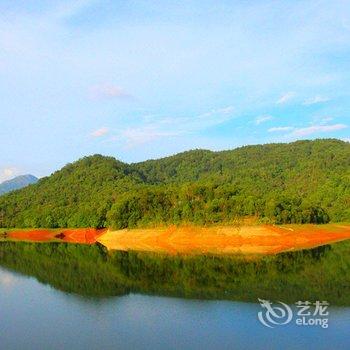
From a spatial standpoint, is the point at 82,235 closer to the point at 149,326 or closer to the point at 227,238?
the point at 227,238

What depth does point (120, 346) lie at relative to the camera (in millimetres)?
27422

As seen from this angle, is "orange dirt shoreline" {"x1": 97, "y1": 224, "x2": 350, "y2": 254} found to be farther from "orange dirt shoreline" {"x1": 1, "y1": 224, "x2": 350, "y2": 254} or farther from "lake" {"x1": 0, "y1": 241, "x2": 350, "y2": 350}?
"lake" {"x1": 0, "y1": 241, "x2": 350, "y2": 350}

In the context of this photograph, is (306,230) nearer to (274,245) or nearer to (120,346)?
(274,245)

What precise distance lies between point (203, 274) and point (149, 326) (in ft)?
69.9

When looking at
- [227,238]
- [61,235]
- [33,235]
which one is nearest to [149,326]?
[227,238]

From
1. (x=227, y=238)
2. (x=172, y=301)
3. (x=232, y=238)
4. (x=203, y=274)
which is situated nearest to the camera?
(x=172, y=301)

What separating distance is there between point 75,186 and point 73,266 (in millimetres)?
103691

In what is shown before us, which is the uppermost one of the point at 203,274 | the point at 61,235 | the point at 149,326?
the point at 61,235

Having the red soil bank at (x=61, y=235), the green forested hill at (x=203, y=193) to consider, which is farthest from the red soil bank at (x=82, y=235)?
the green forested hill at (x=203, y=193)

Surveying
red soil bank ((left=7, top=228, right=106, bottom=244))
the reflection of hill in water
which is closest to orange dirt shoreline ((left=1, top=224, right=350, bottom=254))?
the reflection of hill in water

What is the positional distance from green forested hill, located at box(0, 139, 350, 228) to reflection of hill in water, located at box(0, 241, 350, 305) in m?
20.2

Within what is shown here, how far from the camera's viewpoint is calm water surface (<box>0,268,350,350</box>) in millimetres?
27350

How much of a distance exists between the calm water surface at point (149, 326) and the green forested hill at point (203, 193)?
54.1 meters

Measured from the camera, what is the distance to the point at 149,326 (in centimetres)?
3155
